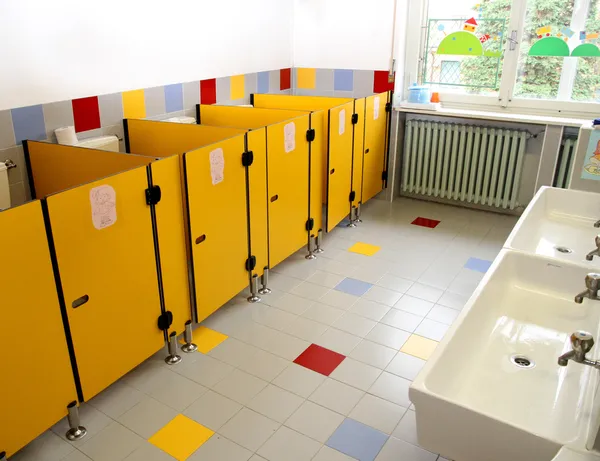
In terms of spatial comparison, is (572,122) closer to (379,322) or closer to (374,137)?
(374,137)

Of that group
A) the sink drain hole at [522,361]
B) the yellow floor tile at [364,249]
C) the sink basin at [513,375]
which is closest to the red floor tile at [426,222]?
the yellow floor tile at [364,249]

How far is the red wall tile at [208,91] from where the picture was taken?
13.6 feet

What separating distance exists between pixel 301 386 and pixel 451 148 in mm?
3065

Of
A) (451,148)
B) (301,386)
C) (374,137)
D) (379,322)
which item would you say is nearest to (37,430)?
(301,386)

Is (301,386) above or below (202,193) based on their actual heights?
below

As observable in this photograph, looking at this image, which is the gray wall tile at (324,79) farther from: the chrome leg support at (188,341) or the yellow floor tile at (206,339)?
the chrome leg support at (188,341)

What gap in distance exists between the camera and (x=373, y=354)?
2.84m

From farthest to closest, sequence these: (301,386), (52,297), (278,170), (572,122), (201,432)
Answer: (572,122), (278,170), (301,386), (201,432), (52,297)

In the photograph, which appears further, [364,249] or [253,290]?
[364,249]

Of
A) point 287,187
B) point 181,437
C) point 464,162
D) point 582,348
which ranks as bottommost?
point 181,437

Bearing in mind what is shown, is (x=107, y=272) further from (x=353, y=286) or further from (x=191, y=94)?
(x=191, y=94)

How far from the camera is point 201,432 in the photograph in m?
2.31

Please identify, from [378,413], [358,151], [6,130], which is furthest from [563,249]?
[6,130]

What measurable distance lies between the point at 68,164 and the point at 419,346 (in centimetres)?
209
